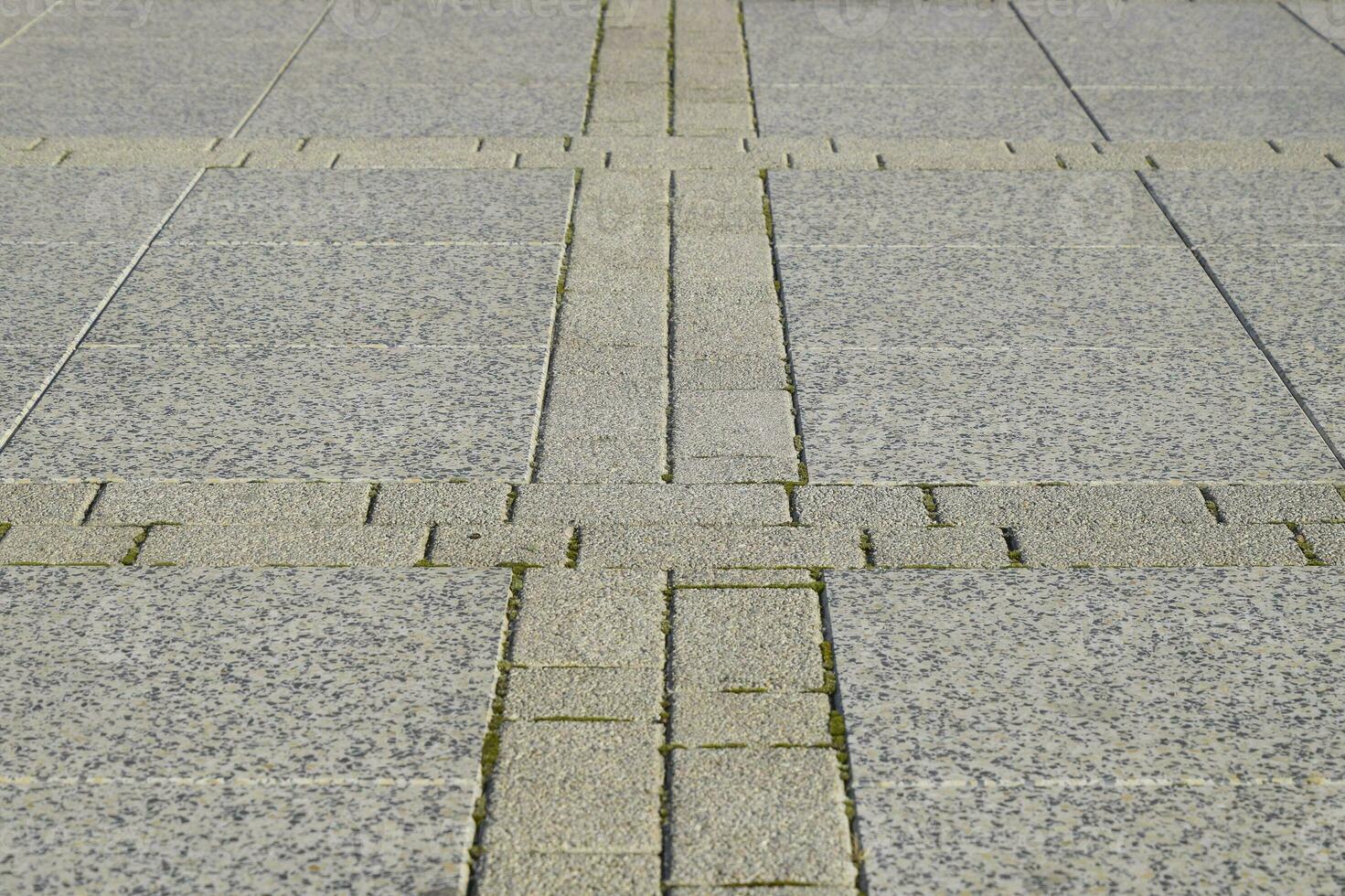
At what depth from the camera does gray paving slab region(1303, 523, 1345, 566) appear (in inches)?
140

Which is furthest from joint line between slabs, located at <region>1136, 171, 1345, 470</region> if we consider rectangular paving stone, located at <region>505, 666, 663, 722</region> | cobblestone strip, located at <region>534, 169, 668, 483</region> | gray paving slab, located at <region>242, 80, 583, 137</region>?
gray paving slab, located at <region>242, 80, 583, 137</region>

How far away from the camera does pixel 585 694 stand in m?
3.04

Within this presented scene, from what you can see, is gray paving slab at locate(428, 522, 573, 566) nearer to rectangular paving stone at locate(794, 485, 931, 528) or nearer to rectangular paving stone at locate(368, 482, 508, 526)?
rectangular paving stone at locate(368, 482, 508, 526)

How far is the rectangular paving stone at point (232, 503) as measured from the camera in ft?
12.1

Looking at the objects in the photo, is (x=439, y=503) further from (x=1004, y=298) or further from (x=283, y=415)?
(x=1004, y=298)

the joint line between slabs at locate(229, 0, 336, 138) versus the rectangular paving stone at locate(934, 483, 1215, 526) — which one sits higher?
the rectangular paving stone at locate(934, 483, 1215, 526)

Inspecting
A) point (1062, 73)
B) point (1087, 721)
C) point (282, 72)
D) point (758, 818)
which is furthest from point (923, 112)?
point (758, 818)

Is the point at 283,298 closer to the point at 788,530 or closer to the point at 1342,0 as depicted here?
the point at 788,530

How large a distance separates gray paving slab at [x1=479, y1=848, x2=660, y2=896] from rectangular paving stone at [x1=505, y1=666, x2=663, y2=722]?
1.32 feet

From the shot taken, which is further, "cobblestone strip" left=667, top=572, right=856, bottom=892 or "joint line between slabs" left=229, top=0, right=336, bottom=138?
"joint line between slabs" left=229, top=0, right=336, bottom=138

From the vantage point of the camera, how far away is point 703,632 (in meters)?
3.24

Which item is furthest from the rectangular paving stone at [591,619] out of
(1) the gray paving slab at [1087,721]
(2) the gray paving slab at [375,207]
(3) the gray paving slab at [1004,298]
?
(2) the gray paving slab at [375,207]

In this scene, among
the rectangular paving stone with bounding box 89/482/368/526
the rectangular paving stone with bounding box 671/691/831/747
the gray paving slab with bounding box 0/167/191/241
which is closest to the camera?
the rectangular paving stone with bounding box 671/691/831/747

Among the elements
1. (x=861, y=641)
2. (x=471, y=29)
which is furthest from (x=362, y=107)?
(x=861, y=641)
